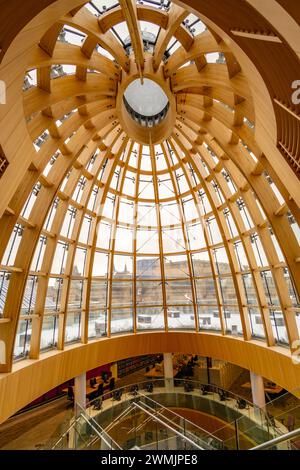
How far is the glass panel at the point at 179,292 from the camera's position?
841 inches

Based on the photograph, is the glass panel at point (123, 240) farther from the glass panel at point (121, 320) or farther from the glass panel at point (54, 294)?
the glass panel at point (54, 294)

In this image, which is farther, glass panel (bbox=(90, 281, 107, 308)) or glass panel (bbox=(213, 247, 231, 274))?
glass panel (bbox=(90, 281, 107, 308))

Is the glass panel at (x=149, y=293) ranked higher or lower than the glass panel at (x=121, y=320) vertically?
higher

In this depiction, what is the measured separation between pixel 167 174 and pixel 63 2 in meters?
15.4

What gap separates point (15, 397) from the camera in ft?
41.9

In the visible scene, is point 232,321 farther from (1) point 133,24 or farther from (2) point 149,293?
(1) point 133,24

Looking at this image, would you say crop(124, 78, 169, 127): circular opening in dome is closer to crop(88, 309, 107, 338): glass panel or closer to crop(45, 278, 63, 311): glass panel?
crop(45, 278, 63, 311): glass panel

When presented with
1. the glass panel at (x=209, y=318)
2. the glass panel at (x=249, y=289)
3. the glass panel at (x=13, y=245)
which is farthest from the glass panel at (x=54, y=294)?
the glass panel at (x=249, y=289)

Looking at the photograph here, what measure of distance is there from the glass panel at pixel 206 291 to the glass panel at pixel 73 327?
895 centimetres

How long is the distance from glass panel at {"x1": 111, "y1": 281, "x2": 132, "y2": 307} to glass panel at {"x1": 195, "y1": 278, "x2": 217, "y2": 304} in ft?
17.3

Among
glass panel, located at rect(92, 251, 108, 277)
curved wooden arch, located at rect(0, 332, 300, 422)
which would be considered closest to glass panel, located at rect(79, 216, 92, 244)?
glass panel, located at rect(92, 251, 108, 277)

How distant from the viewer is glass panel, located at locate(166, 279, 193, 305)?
21.4 metres

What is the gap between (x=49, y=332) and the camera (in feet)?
54.4

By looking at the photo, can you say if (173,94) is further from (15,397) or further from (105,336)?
(105,336)
